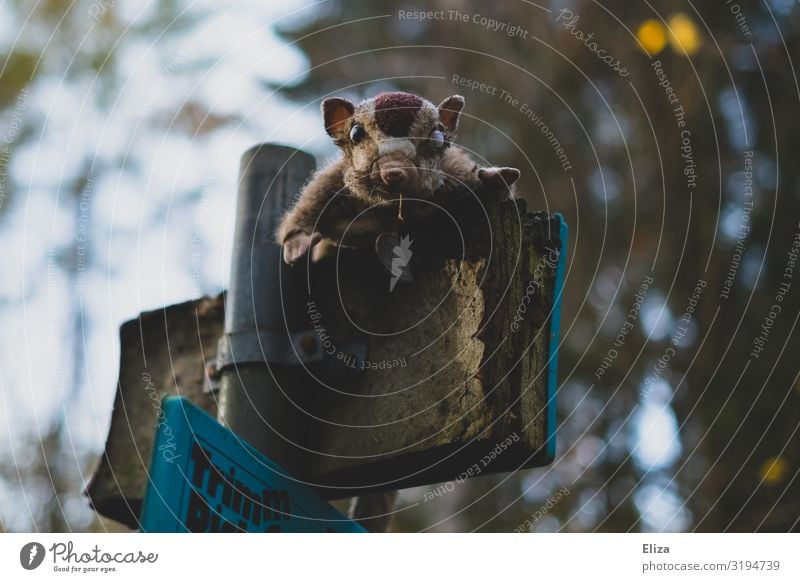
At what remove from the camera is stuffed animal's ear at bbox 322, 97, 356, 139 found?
261 centimetres

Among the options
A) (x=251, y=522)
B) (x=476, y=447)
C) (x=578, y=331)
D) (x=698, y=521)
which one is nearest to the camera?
(x=476, y=447)

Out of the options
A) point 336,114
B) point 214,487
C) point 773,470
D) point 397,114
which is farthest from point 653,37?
point 214,487

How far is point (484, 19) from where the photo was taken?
342 inches

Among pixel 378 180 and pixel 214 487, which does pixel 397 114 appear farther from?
pixel 214 487

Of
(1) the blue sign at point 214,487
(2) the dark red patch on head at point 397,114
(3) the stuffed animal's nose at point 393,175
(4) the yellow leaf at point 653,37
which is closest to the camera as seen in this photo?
(1) the blue sign at point 214,487

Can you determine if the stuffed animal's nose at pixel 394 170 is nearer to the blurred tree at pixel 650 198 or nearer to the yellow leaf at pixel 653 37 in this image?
the blurred tree at pixel 650 198

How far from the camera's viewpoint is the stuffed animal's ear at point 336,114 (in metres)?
2.61

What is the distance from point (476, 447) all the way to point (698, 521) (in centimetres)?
583

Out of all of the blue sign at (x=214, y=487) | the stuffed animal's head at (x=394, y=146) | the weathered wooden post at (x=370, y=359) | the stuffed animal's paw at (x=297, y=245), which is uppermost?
the stuffed animal's head at (x=394, y=146)

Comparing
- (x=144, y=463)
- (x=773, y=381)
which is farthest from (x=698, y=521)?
(x=144, y=463)

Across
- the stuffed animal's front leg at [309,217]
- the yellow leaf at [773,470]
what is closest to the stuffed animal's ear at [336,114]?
the stuffed animal's front leg at [309,217]

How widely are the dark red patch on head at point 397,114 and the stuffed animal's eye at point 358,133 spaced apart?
63 millimetres

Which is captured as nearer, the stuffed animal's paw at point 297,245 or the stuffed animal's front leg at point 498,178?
the stuffed animal's front leg at point 498,178
